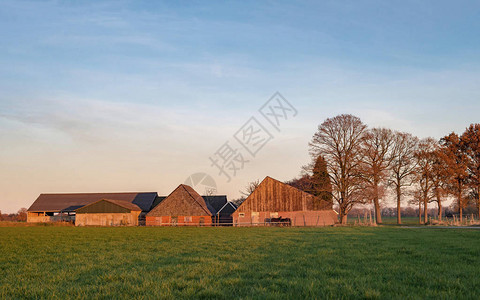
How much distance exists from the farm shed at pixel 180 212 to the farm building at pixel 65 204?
1654 cm

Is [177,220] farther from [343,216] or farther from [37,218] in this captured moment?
[37,218]

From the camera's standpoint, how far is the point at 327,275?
930 centimetres

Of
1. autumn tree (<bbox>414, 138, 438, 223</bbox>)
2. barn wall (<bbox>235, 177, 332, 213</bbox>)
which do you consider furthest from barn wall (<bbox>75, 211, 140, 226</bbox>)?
autumn tree (<bbox>414, 138, 438, 223</bbox>)

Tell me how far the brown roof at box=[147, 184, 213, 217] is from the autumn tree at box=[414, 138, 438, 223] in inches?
1314

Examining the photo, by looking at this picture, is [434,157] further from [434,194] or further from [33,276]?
[33,276]

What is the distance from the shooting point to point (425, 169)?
183 ft

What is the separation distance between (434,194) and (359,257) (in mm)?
49839

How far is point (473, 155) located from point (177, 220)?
1847 inches

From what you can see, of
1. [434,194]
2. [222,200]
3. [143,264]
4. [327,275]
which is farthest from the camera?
[222,200]

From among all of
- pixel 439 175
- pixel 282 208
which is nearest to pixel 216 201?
pixel 282 208

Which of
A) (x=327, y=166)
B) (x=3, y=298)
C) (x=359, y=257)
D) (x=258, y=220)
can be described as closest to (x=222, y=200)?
(x=258, y=220)

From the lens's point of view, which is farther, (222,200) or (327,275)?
(222,200)

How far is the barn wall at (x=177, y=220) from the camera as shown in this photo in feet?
194

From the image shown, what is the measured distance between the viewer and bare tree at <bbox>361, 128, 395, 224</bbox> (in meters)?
47.6
